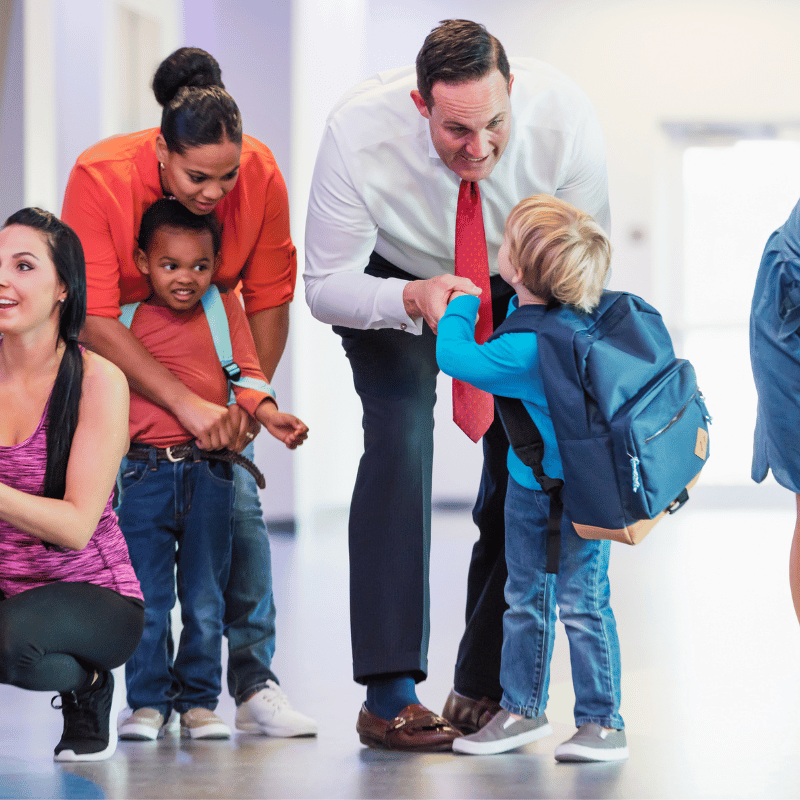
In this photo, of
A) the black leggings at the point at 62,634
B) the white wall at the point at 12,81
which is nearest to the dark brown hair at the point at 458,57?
the black leggings at the point at 62,634

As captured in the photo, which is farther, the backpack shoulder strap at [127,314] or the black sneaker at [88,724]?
the backpack shoulder strap at [127,314]

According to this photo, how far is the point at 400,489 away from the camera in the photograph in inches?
77.7

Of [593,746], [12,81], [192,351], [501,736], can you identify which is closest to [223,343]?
[192,351]

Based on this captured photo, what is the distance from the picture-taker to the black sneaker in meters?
1.74

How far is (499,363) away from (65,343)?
0.71 meters

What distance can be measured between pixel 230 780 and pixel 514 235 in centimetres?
96

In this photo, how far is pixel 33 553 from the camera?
1.70m

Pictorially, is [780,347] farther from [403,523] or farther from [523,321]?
[403,523]

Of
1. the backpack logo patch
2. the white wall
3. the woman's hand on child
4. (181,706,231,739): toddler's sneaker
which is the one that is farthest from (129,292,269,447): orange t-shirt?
the white wall

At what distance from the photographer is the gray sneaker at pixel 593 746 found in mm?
1720

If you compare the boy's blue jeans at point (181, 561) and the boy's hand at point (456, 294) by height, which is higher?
the boy's hand at point (456, 294)

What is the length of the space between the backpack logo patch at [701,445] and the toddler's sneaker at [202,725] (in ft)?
3.18

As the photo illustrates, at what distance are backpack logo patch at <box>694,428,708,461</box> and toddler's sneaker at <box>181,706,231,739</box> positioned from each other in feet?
3.18

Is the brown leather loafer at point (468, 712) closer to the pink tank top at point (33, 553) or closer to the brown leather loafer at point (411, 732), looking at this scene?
the brown leather loafer at point (411, 732)
